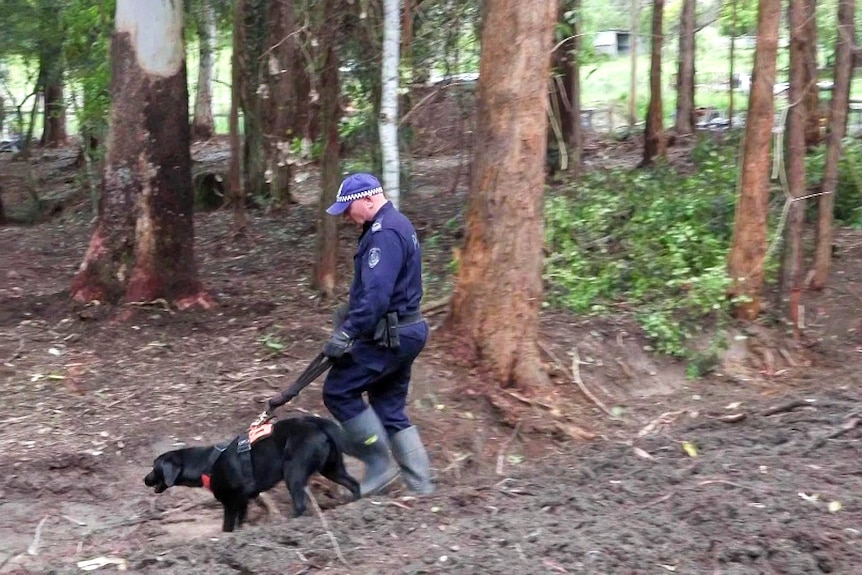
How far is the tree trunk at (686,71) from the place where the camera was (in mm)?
18125

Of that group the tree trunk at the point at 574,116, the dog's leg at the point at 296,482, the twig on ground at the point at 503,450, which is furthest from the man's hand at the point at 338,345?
the tree trunk at the point at 574,116

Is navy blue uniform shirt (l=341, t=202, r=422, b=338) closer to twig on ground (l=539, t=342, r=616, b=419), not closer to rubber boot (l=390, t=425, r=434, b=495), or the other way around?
rubber boot (l=390, t=425, r=434, b=495)

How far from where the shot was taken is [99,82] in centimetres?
1511

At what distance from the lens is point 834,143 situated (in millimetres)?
10812

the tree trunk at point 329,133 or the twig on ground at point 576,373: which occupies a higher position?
the tree trunk at point 329,133

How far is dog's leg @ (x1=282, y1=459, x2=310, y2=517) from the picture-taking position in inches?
246

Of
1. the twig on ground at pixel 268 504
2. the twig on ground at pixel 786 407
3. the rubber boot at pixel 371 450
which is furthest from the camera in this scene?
the twig on ground at pixel 786 407

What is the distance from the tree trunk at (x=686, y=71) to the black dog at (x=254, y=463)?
13.9m

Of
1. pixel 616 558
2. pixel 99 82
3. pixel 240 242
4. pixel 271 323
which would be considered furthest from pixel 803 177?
pixel 99 82

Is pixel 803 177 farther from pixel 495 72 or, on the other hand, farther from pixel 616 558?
pixel 616 558

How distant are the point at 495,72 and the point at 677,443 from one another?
3.23 m

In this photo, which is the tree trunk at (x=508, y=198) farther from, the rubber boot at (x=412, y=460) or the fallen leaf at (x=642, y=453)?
the rubber boot at (x=412, y=460)

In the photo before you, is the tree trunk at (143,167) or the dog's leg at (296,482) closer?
the dog's leg at (296,482)

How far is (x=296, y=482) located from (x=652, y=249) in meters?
6.87
